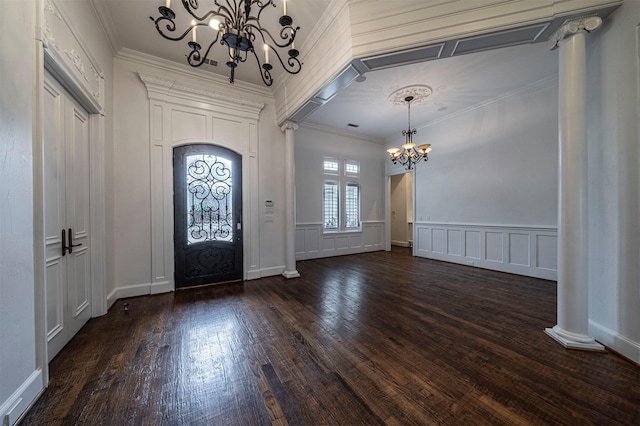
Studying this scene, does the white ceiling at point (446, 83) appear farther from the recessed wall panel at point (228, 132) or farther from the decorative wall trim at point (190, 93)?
the recessed wall panel at point (228, 132)

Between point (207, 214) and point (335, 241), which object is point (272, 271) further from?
point (335, 241)

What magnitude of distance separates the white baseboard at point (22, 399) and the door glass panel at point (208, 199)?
93.8 inches

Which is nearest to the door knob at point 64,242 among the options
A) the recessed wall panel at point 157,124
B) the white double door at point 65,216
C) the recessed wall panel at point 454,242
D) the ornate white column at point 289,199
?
the white double door at point 65,216

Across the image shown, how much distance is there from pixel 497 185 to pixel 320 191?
4.02 m

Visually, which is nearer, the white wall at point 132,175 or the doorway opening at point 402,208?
the white wall at point 132,175

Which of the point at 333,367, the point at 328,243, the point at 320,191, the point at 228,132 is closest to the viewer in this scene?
the point at 333,367

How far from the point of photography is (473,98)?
4.82 metres

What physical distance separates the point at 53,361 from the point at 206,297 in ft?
5.27

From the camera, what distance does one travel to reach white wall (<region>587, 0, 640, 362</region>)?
1.98m

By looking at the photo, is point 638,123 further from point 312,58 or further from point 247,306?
point 247,306

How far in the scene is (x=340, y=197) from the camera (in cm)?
688

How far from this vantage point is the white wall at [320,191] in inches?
245

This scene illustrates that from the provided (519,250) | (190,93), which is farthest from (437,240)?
(190,93)

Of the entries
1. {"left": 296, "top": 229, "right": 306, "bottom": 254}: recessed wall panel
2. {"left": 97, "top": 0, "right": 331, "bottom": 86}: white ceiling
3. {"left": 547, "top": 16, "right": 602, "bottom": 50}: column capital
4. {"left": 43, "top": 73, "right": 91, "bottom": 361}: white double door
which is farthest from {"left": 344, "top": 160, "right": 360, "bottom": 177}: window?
{"left": 43, "top": 73, "right": 91, "bottom": 361}: white double door
